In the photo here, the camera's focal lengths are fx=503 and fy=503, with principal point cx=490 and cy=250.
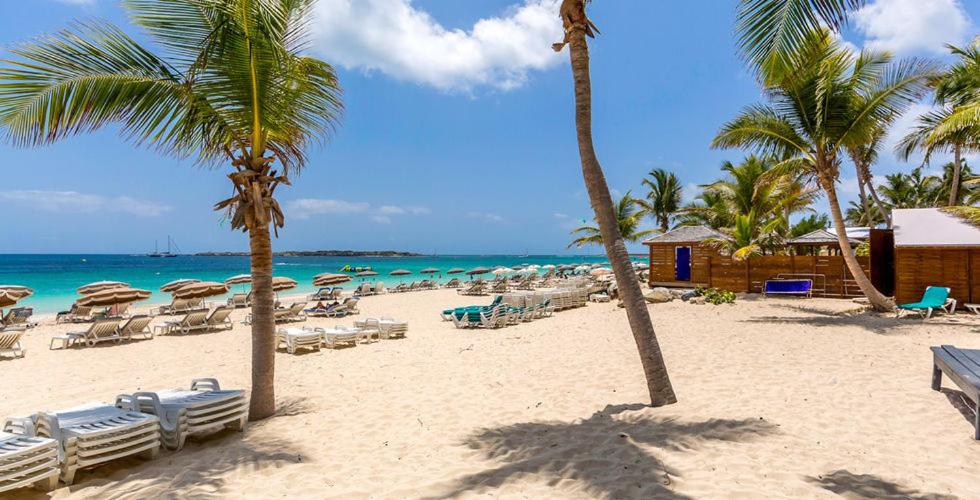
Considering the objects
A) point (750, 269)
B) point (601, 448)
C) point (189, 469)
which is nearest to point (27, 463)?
point (189, 469)

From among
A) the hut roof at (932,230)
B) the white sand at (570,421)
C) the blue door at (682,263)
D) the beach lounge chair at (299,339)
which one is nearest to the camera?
the white sand at (570,421)

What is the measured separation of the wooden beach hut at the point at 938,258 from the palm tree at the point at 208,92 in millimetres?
15074

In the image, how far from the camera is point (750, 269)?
19.4m

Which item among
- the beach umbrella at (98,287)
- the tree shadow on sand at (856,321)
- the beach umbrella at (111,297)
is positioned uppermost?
the beach umbrella at (98,287)

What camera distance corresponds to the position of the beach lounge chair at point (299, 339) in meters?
10.4

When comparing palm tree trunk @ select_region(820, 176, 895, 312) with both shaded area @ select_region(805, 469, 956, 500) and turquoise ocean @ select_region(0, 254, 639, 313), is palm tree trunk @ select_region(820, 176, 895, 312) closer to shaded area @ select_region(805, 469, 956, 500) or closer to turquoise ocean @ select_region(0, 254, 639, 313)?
shaded area @ select_region(805, 469, 956, 500)

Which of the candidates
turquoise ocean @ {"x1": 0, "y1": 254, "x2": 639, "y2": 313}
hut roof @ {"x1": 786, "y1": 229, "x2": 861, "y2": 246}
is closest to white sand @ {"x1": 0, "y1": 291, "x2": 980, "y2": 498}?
hut roof @ {"x1": 786, "y1": 229, "x2": 861, "y2": 246}

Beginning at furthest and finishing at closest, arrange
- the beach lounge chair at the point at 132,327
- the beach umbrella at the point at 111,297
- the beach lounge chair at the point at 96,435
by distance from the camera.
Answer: the beach umbrella at the point at 111,297
the beach lounge chair at the point at 132,327
the beach lounge chair at the point at 96,435

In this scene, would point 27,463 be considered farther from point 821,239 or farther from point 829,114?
point 821,239

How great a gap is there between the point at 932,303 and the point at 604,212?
11442 mm

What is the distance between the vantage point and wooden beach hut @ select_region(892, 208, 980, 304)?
12.9m

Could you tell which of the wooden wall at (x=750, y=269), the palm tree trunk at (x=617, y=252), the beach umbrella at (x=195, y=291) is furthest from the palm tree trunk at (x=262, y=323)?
the wooden wall at (x=750, y=269)

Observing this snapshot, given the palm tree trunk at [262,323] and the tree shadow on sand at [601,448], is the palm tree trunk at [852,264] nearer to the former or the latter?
the tree shadow on sand at [601,448]

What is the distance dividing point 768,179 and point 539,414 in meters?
12.5
